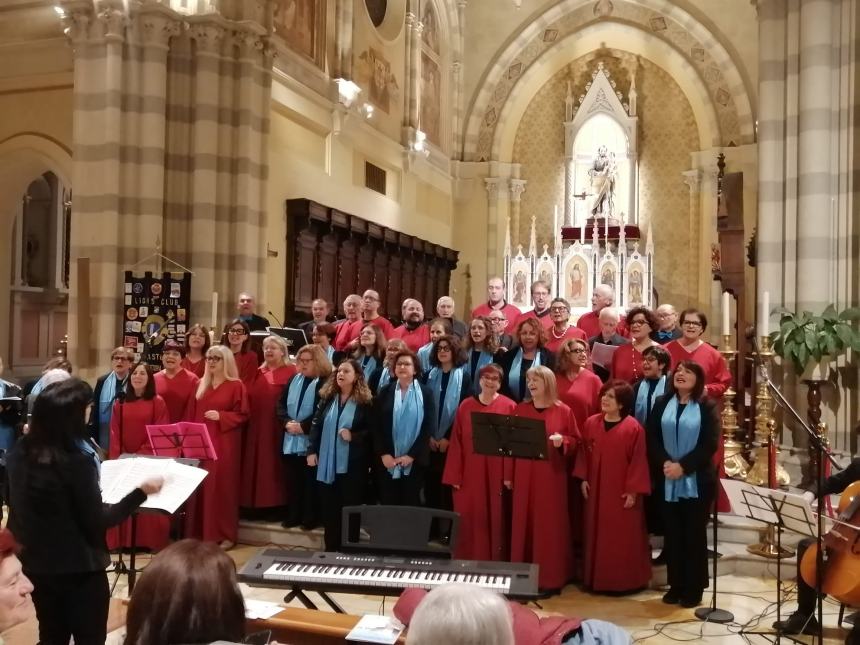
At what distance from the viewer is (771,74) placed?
346 inches

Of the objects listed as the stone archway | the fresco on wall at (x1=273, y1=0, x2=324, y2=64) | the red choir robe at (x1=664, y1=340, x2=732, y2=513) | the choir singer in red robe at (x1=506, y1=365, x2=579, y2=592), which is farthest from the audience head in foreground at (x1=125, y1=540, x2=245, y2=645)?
the stone archway

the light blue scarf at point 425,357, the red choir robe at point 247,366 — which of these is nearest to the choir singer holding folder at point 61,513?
the light blue scarf at point 425,357

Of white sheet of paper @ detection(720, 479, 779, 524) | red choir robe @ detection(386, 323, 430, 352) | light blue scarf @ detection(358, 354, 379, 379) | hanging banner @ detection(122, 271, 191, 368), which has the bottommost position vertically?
white sheet of paper @ detection(720, 479, 779, 524)

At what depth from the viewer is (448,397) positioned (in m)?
6.93

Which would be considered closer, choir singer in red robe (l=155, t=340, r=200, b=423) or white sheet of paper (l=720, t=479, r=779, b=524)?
white sheet of paper (l=720, t=479, r=779, b=524)

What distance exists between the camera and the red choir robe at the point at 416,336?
8633 millimetres

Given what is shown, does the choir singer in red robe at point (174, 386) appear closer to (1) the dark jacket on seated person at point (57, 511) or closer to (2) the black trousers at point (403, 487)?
(2) the black trousers at point (403, 487)

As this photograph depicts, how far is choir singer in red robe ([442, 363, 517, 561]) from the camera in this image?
20.3 feet

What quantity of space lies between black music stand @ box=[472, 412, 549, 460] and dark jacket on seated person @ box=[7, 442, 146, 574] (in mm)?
2676

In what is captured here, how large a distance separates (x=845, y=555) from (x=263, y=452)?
15.1 ft

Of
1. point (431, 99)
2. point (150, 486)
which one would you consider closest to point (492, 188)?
point (431, 99)

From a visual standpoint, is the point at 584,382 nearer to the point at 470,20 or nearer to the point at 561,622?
the point at 561,622

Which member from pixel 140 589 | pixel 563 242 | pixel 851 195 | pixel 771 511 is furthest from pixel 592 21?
pixel 140 589

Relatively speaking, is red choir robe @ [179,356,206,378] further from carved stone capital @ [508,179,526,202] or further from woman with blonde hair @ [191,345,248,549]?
carved stone capital @ [508,179,526,202]
